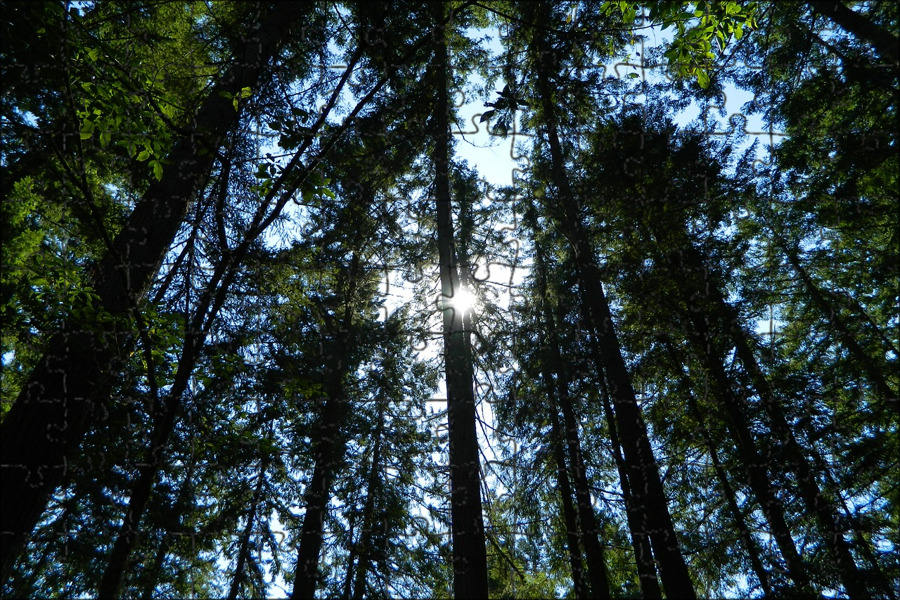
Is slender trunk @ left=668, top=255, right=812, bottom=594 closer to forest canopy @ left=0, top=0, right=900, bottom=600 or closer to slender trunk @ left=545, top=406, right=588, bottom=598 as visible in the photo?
forest canopy @ left=0, top=0, right=900, bottom=600

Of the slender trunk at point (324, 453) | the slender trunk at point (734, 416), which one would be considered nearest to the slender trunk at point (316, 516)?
the slender trunk at point (324, 453)

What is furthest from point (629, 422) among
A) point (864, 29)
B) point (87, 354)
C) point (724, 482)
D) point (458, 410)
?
point (87, 354)

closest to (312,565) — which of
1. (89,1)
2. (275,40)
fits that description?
(275,40)

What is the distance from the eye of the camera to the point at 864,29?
3455 millimetres

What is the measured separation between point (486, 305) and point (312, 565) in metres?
4.14

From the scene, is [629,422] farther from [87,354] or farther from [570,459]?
[87,354]

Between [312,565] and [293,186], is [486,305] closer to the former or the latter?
[293,186]

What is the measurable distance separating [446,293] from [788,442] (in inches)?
162

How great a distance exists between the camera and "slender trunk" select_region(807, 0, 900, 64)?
3322 mm

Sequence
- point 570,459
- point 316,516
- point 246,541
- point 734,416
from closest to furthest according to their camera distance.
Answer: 1. point 734,416
2. point 316,516
3. point 570,459
4. point 246,541

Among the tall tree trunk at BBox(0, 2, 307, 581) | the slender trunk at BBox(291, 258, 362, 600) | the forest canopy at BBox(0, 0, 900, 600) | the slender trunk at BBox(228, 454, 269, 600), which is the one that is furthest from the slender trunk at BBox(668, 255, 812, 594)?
the slender trunk at BBox(228, 454, 269, 600)

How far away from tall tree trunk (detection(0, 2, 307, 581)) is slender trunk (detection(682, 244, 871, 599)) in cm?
501

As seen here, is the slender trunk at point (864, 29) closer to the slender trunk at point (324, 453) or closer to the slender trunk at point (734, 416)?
the slender trunk at point (734, 416)

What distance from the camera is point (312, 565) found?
21.2 ft
